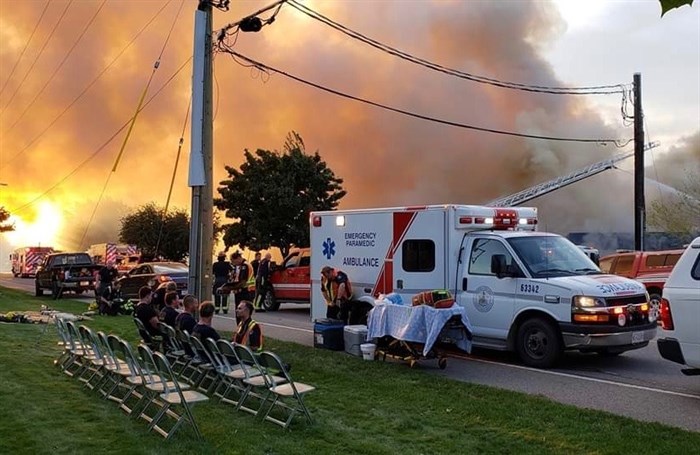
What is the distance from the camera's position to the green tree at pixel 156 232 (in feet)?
186

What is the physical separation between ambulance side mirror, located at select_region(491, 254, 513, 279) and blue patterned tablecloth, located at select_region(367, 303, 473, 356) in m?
1.00

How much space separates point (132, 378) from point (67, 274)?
2030cm

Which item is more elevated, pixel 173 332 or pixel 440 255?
pixel 440 255

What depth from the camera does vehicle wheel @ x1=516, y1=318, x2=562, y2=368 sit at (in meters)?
10.5

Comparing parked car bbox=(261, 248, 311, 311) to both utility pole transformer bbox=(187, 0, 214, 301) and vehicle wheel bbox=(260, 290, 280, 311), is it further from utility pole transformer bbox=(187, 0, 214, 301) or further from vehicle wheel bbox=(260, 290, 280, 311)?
utility pole transformer bbox=(187, 0, 214, 301)

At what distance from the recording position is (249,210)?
36.4 meters

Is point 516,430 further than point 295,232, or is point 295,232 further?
point 295,232

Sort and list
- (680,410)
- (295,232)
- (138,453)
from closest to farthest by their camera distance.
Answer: (138,453)
(680,410)
(295,232)

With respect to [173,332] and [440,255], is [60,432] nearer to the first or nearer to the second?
[173,332]

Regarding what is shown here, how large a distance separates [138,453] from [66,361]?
4.75 metres

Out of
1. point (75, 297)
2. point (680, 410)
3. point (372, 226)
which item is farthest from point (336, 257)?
point (75, 297)

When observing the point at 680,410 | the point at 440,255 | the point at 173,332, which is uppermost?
the point at 440,255

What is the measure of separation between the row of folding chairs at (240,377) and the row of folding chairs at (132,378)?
44cm

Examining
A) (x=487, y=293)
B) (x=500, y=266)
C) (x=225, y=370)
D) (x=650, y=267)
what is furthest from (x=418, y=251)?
(x=650, y=267)
